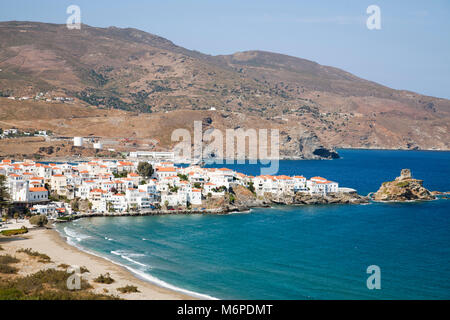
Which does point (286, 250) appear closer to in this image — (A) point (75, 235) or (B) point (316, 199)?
(A) point (75, 235)

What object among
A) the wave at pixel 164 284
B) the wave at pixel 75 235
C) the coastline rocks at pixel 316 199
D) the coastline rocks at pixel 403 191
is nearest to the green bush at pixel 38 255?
the wave at pixel 75 235

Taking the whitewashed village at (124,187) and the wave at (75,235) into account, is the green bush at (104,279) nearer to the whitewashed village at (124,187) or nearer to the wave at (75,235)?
the wave at (75,235)

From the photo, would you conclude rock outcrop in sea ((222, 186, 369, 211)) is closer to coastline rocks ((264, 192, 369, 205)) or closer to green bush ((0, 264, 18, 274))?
coastline rocks ((264, 192, 369, 205))

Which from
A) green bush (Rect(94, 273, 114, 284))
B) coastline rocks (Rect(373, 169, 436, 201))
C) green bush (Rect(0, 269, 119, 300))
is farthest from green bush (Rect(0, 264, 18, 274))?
coastline rocks (Rect(373, 169, 436, 201))

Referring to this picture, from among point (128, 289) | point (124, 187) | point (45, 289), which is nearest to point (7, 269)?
point (45, 289)

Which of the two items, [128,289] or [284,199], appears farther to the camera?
[284,199]
